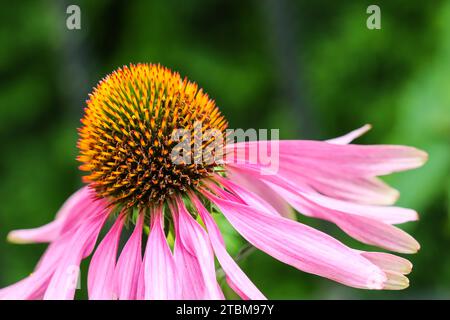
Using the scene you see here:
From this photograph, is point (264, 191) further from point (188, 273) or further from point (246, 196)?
point (188, 273)

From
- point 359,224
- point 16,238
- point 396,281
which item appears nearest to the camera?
point 396,281

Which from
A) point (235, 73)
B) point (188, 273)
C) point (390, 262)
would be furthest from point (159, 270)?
point (235, 73)

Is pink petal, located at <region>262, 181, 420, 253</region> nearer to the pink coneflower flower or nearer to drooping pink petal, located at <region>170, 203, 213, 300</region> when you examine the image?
the pink coneflower flower

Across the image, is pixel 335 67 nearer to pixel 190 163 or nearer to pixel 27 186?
pixel 27 186

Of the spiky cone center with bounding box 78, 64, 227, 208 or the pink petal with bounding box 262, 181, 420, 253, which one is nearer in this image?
the pink petal with bounding box 262, 181, 420, 253

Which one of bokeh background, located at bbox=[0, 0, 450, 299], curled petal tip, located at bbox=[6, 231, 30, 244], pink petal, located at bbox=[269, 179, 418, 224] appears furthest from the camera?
bokeh background, located at bbox=[0, 0, 450, 299]

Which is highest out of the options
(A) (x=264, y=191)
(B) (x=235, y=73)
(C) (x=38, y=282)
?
(B) (x=235, y=73)

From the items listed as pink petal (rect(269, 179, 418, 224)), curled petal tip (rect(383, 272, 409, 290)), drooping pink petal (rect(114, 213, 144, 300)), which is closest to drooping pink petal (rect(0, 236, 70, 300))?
drooping pink petal (rect(114, 213, 144, 300))
